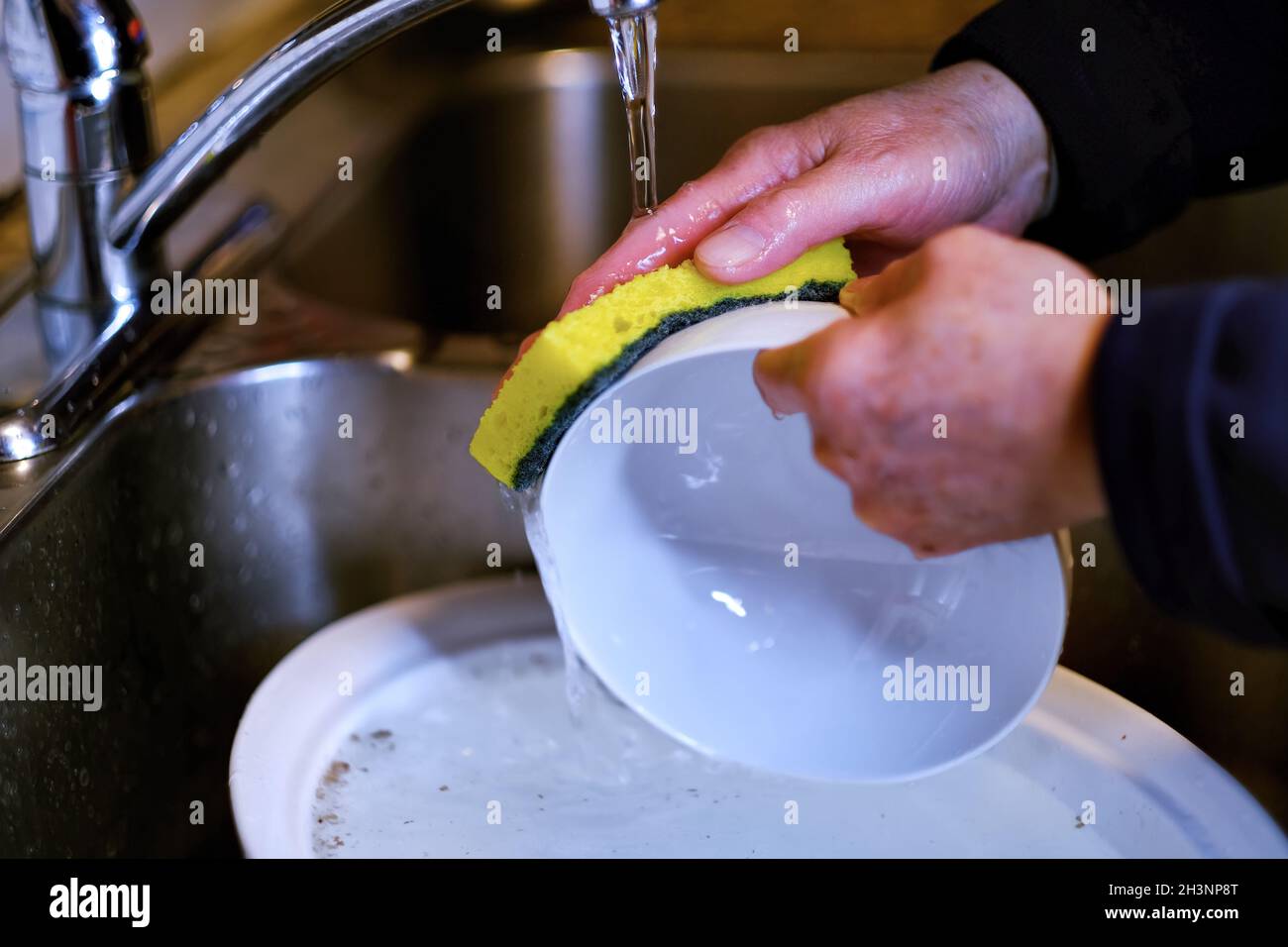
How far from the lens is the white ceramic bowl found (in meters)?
0.56

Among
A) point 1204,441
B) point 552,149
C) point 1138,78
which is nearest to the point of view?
point 1204,441

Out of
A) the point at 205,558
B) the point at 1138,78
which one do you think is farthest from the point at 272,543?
the point at 1138,78

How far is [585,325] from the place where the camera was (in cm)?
52

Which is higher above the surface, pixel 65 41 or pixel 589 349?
pixel 65 41

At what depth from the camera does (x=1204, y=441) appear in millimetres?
405

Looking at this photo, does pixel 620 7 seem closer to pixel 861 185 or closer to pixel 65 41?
pixel 861 185

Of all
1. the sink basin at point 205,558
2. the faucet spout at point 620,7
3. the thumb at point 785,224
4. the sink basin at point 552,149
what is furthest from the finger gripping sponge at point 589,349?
the sink basin at point 552,149

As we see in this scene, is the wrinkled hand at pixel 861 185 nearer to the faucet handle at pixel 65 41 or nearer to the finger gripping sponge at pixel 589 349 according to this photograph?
the finger gripping sponge at pixel 589 349

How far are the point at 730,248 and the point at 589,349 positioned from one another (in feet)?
0.29

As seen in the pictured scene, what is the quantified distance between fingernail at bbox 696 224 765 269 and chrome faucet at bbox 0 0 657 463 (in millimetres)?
172

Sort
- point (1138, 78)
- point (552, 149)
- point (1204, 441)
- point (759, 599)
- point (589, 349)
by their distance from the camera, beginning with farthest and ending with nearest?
1. point (552, 149)
2. point (1138, 78)
3. point (759, 599)
4. point (589, 349)
5. point (1204, 441)

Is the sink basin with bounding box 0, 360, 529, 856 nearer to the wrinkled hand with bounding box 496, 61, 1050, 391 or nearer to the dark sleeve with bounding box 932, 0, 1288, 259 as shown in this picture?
the wrinkled hand with bounding box 496, 61, 1050, 391

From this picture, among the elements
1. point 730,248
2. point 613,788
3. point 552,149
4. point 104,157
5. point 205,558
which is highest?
point 552,149

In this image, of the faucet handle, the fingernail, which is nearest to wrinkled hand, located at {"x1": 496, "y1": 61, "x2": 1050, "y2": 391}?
the fingernail
